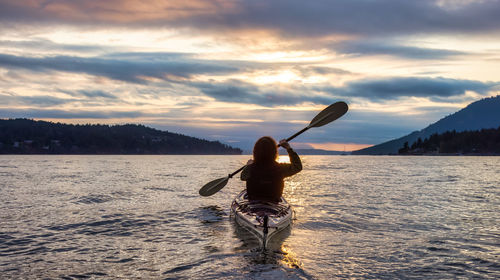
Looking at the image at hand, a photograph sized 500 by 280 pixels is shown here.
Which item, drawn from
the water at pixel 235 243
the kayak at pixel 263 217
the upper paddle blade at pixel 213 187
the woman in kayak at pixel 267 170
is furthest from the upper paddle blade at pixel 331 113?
the upper paddle blade at pixel 213 187

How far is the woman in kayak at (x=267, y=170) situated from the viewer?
10.2m

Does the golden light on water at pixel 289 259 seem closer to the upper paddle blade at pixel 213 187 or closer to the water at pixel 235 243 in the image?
the water at pixel 235 243

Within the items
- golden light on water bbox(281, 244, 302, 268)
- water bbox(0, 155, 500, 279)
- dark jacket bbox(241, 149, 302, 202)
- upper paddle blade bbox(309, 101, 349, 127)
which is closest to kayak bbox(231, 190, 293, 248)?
dark jacket bbox(241, 149, 302, 202)

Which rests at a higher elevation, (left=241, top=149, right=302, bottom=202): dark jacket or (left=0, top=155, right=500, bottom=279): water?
(left=241, top=149, right=302, bottom=202): dark jacket

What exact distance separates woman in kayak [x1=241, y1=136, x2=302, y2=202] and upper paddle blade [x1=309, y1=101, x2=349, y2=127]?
4336mm

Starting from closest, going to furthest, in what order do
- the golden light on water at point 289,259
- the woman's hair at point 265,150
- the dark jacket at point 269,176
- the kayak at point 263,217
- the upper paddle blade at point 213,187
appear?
the golden light on water at point 289,259, the kayak at point 263,217, the woman's hair at point 265,150, the dark jacket at point 269,176, the upper paddle blade at point 213,187

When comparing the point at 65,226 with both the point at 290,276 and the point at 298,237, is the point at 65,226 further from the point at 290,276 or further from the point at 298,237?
the point at 290,276

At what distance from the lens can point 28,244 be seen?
32.6ft

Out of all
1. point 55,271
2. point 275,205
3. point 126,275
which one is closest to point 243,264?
point 126,275

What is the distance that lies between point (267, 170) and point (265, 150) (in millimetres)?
656

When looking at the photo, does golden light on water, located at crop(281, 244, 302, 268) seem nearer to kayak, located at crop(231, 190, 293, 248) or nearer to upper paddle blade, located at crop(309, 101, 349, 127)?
kayak, located at crop(231, 190, 293, 248)

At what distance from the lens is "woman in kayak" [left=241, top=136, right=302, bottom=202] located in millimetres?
10227

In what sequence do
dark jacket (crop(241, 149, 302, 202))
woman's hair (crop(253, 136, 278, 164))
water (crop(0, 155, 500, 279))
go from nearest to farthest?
water (crop(0, 155, 500, 279)), woman's hair (crop(253, 136, 278, 164)), dark jacket (crop(241, 149, 302, 202))

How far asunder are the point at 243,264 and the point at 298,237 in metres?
3.40
